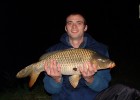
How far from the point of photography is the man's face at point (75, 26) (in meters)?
3.33

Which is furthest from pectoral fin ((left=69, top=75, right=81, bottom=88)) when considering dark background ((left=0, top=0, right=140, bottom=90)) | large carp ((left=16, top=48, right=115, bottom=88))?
dark background ((left=0, top=0, right=140, bottom=90))

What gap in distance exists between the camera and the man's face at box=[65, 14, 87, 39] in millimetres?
3334

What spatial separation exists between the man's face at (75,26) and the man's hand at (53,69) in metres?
0.48

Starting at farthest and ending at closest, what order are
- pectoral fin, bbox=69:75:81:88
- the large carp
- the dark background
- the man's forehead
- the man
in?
the dark background, the man's forehead, the man, pectoral fin, bbox=69:75:81:88, the large carp

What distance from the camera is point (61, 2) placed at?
78.8 ft

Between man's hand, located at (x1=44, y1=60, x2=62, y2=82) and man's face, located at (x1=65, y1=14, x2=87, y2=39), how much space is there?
0.48 metres

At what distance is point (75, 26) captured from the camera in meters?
3.34

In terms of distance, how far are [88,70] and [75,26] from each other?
55cm

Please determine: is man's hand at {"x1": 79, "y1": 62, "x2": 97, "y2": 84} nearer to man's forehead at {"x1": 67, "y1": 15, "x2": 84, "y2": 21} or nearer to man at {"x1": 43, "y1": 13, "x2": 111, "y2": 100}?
man at {"x1": 43, "y1": 13, "x2": 111, "y2": 100}

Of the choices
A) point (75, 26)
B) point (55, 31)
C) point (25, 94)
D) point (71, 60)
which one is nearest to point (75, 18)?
point (75, 26)

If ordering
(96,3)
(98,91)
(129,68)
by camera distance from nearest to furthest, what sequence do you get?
1. (98,91)
2. (129,68)
3. (96,3)

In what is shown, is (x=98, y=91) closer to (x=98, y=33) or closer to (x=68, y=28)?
(x=68, y=28)

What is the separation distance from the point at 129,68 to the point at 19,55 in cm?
362

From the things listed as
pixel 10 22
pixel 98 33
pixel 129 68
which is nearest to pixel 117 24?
pixel 98 33
